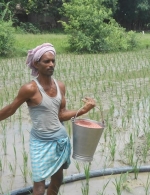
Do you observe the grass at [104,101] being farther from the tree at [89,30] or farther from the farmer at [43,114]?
the tree at [89,30]

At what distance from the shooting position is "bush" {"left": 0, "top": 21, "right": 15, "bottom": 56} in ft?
38.8

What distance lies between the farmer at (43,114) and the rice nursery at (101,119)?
310 mm

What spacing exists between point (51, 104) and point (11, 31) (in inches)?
408

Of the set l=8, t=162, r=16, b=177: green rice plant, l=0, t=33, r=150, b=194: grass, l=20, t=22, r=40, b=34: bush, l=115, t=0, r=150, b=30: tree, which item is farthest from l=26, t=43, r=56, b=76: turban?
l=115, t=0, r=150, b=30: tree

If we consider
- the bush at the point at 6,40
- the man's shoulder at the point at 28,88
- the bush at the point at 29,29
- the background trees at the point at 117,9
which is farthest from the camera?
the background trees at the point at 117,9

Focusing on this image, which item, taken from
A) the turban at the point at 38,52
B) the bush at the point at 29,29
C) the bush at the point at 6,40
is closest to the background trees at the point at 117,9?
the bush at the point at 29,29

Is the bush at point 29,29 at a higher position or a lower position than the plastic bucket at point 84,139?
higher

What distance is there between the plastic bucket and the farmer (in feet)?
0.26

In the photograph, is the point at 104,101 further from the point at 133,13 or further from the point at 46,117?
the point at 133,13

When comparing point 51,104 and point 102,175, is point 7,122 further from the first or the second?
point 51,104

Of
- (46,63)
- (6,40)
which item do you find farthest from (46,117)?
(6,40)

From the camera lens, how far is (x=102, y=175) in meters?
3.29

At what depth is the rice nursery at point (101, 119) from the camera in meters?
3.17

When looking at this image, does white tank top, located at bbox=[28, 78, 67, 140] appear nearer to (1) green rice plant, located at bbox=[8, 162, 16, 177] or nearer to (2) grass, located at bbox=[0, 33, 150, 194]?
(2) grass, located at bbox=[0, 33, 150, 194]
